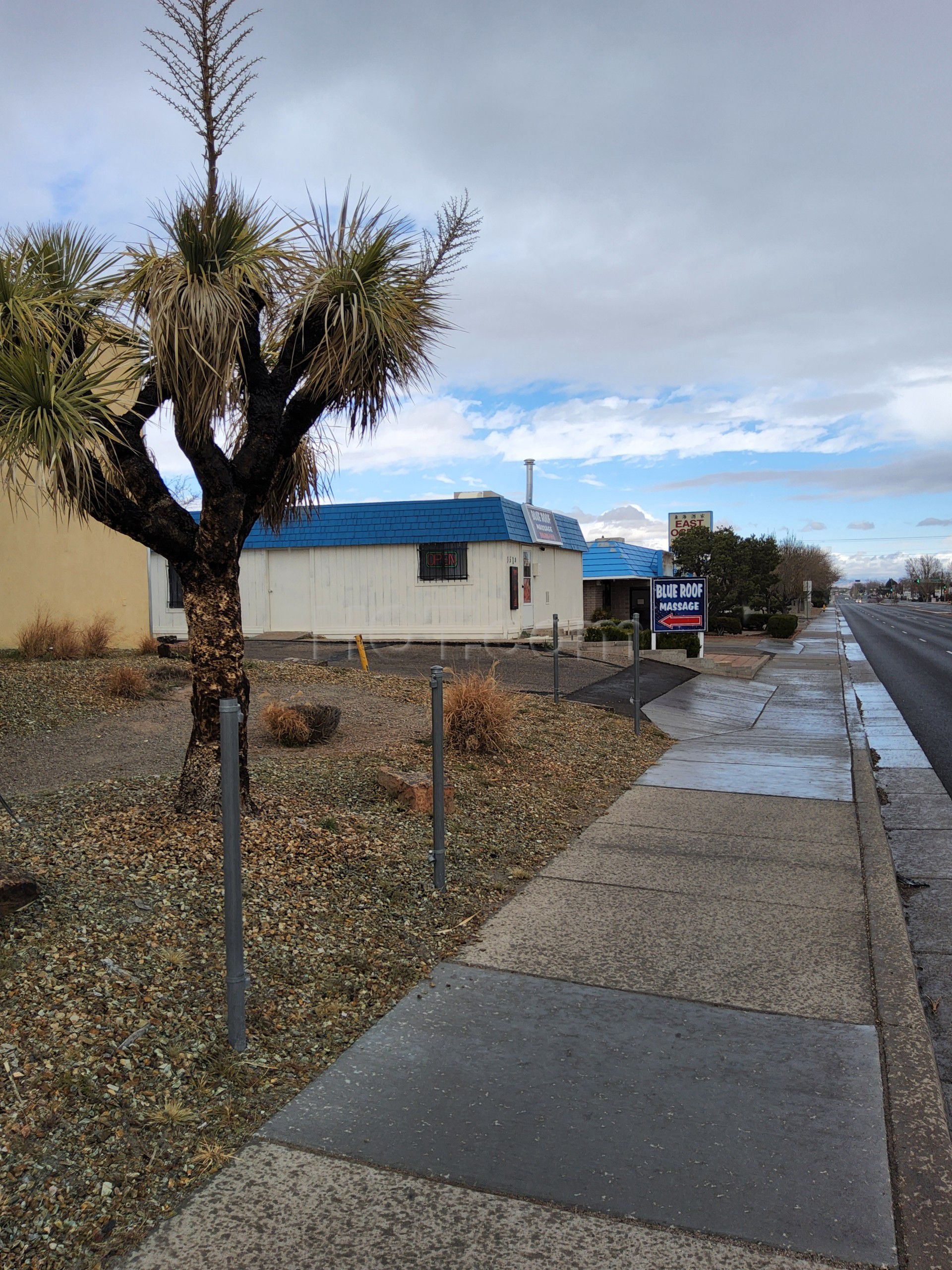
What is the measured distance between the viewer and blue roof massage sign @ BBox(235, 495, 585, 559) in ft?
76.9

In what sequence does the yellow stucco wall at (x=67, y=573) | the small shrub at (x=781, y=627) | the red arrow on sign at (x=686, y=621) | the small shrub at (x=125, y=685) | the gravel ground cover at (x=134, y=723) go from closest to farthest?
1. the gravel ground cover at (x=134, y=723)
2. the small shrub at (x=125, y=685)
3. the yellow stucco wall at (x=67, y=573)
4. the red arrow on sign at (x=686, y=621)
5. the small shrub at (x=781, y=627)

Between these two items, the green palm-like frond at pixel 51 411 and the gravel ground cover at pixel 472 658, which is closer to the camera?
the green palm-like frond at pixel 51 411

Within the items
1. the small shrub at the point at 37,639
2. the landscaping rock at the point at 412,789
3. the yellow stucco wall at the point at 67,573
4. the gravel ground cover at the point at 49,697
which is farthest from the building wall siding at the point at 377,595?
the landscaping rock at the point at 412,789

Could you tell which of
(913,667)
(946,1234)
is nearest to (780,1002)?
(946,1234)

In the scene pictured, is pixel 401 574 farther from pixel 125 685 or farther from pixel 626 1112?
pixel 626 1112

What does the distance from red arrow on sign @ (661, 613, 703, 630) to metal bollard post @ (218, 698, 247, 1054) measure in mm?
15887

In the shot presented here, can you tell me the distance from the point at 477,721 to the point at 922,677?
1803 cm

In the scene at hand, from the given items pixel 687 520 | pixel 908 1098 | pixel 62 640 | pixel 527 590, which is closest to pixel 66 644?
pixel 62 640

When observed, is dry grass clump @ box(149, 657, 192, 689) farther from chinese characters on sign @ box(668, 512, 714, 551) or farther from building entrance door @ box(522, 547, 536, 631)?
chinese characters on sign @ box(668, 512, 714, 551)

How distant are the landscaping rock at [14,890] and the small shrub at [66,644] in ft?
30.6

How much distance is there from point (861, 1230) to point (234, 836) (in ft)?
7.64

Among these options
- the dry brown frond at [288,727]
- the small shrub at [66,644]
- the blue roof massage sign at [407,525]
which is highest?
the blue roof massage sign at [407,525]

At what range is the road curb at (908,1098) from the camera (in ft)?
8.98

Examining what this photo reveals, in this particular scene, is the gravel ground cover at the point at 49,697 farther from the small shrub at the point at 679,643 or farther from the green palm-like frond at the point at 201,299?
the small shrub at the point at 679,643
